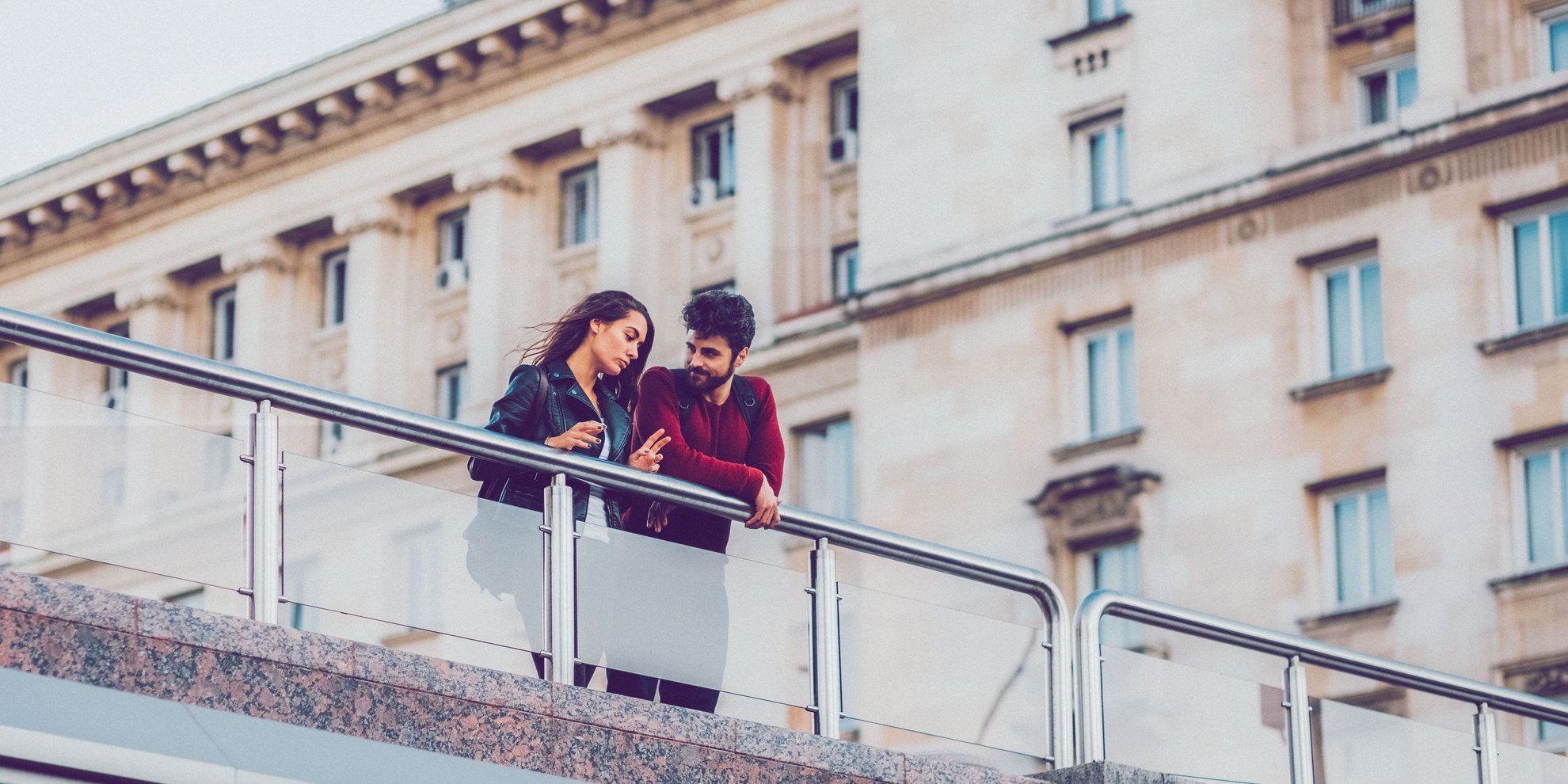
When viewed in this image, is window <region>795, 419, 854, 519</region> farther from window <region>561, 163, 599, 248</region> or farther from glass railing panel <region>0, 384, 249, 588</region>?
glass railing panel <region>0, 384, 249, 588</region>

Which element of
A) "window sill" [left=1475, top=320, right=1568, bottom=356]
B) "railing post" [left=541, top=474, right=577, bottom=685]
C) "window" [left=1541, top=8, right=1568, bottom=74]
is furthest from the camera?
"window" [left=1541, top=8, right=1568, bottom=74]

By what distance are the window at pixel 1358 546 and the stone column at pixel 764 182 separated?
415 inches

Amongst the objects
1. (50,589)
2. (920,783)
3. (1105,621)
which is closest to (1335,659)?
(1105,621)

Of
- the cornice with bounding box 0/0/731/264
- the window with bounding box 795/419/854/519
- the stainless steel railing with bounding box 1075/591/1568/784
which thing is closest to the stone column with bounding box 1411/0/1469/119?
the window with bounding box 795/419/854/519

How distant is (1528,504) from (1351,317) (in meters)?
3.36

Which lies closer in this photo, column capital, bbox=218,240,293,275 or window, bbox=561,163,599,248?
window, bbox=561,163,599,248

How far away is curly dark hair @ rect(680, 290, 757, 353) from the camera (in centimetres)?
1130

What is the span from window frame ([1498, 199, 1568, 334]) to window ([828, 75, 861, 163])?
1147cm

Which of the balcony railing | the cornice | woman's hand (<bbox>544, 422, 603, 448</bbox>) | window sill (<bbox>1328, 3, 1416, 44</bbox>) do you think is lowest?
woman's hand (<bbox>544, 422, 603, 448</bbox>)

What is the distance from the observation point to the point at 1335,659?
44.7 feet

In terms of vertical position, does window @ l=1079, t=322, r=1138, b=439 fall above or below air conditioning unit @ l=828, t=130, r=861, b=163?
below

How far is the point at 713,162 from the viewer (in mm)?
46281

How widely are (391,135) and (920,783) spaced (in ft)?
130

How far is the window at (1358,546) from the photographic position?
35031mm
